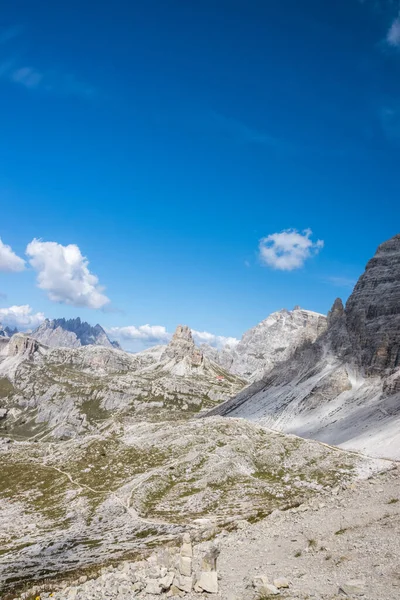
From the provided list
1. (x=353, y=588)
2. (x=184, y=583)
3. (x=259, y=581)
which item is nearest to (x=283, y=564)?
(x=259, y=581)

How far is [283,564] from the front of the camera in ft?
A: 105

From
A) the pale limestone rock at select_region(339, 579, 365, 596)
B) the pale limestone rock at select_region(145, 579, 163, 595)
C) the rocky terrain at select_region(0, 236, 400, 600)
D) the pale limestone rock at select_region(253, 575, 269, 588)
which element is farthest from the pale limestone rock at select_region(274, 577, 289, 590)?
the pale limestone rock at select_region(145, 579, 163, 595)

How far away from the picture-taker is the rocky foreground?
26.3 meters

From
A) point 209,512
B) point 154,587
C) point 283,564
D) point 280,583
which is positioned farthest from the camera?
point 209,512

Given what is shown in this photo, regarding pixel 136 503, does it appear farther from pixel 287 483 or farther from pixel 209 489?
pixel 287 483

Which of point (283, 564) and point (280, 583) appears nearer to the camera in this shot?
point (280, 583)

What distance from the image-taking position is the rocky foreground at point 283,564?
1037 inches

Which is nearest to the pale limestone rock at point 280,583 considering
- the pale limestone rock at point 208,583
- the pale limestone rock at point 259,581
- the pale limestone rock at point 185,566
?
the pale limestone rock at point 259,581

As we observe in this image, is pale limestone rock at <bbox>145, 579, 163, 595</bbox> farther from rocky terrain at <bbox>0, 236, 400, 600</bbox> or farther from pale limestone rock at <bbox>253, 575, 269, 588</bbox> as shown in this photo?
pale limestone rock at <bbox>253, 575, 269, 588</bbox>

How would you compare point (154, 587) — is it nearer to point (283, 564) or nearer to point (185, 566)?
point (185, 566)

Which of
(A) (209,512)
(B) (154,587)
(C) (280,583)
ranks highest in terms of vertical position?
(C) (280,583)

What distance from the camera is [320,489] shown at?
91.2 meters

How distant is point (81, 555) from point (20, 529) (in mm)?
28217

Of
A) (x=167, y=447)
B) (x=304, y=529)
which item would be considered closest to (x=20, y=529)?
(x=167, y=447)
